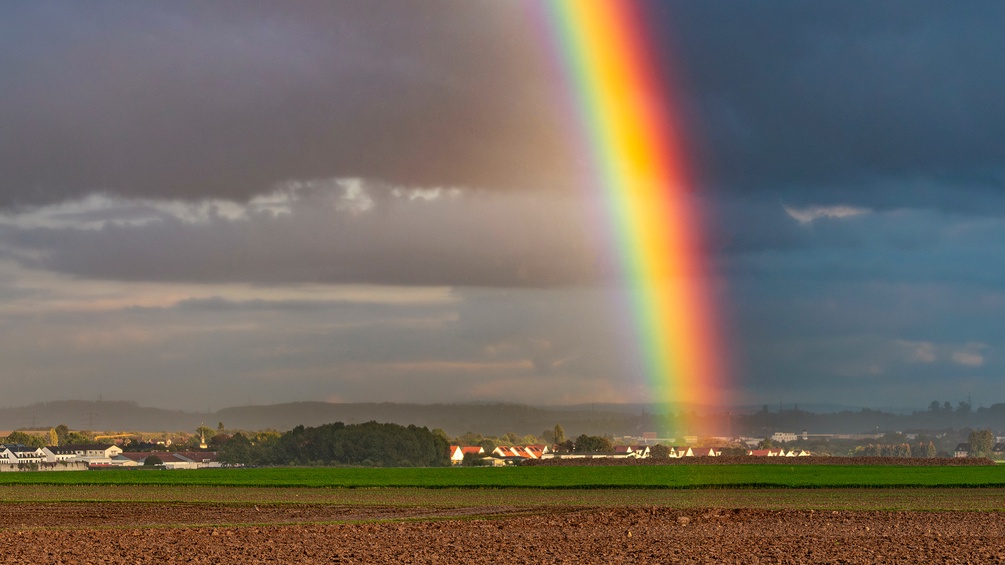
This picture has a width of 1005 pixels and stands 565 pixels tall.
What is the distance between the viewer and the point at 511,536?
40.0 metres

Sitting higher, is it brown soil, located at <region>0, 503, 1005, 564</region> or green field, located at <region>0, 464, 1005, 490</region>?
green field, located at <region>0, 464, 1005, 490</region>

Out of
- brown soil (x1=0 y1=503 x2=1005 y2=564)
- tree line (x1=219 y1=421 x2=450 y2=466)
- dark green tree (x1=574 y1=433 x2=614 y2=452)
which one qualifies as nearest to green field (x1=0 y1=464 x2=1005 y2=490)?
brown soil (x1=0 y1=503 x2=1005 y2=564)

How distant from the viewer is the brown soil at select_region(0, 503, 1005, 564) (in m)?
33.1

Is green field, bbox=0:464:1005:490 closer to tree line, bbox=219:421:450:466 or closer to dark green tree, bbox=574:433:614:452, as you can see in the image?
tree line, bbox=219:421:450:466

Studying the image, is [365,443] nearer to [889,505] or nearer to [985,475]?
[985,475]

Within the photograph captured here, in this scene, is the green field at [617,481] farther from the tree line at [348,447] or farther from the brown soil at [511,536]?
the tree line at [348,447]

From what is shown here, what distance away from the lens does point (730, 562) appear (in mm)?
31641

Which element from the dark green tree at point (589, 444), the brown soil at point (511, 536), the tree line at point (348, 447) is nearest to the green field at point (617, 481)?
the brown soil at point (511, 536)

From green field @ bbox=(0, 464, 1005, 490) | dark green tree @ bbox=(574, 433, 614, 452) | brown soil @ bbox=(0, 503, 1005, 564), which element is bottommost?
brown soil @ bbox=(0, 503, 1005, 564)

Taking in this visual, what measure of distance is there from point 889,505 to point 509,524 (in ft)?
71.9

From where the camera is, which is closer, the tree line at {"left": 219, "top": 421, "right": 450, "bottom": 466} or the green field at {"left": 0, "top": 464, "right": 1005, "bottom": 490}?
the green field at {"left": 0, "top": 464, "right": 1005, "bottom": 490}

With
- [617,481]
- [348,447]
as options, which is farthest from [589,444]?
[617,481]

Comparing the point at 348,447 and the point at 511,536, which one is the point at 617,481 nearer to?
the point at 511,536

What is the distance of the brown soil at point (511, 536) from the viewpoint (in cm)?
3312
